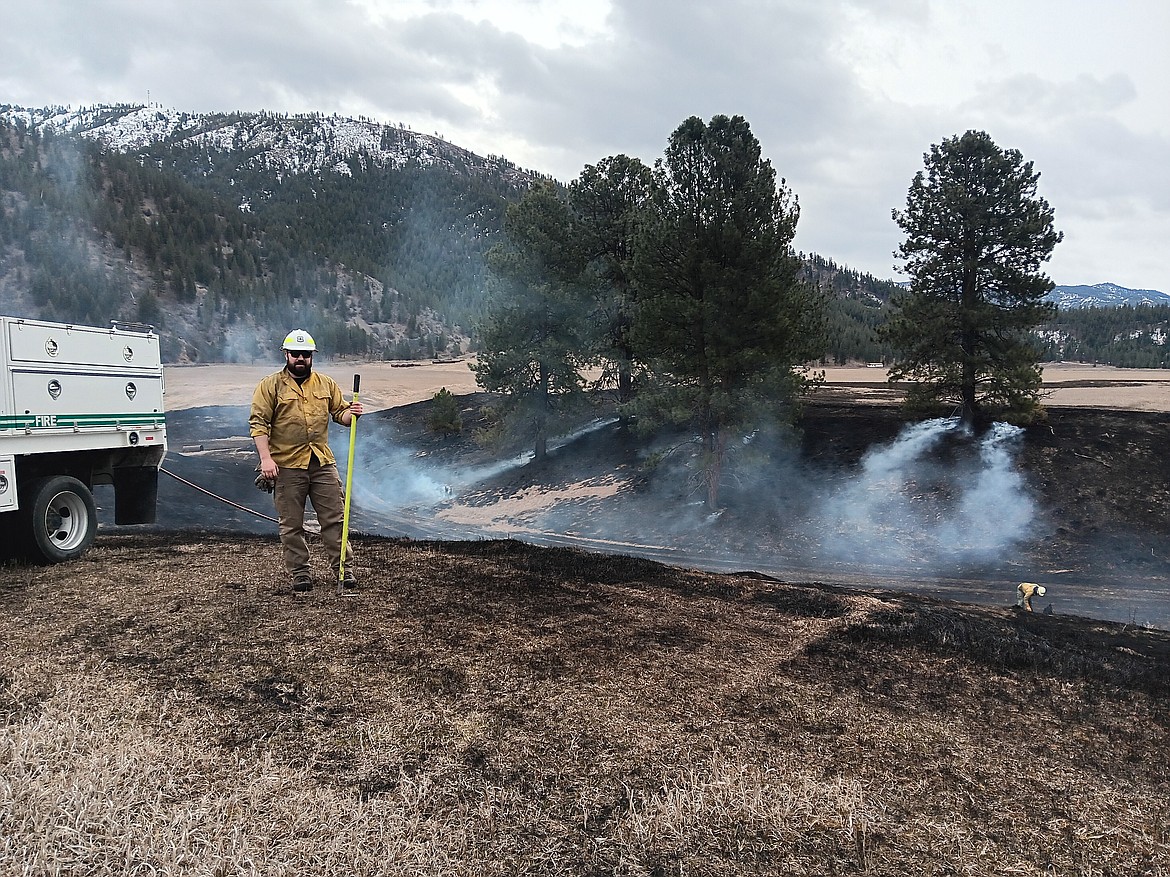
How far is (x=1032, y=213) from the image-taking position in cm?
2014

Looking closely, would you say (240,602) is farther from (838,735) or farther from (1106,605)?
(1106,605)

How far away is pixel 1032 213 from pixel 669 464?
12870 millimetres

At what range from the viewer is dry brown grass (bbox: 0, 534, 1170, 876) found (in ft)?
12.0

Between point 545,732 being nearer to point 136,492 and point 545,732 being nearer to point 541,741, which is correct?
point 541,741

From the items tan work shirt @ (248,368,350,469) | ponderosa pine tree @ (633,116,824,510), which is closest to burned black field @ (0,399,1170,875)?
tan work shirt @ (248,368,350,469)

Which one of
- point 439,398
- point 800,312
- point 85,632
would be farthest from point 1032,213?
point 439,398

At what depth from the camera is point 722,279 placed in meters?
19.9

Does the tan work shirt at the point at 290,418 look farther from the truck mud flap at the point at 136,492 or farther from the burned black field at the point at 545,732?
the truck mud flap at the point at 136,492

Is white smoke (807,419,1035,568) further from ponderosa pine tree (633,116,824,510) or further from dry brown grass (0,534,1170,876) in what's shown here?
→ dry brown grass (0,534,1170,876)

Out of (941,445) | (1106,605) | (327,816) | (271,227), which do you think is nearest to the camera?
(327,816)

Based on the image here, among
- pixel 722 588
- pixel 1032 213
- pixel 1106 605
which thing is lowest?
pixel 1106 605

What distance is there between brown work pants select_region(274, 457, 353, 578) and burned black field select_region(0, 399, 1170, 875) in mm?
433

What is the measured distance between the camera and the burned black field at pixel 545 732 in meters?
3.67

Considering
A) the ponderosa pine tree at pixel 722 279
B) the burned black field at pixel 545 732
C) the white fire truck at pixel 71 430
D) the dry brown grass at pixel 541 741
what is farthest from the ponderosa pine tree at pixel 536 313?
the dry brown grass at pixel 541 741
